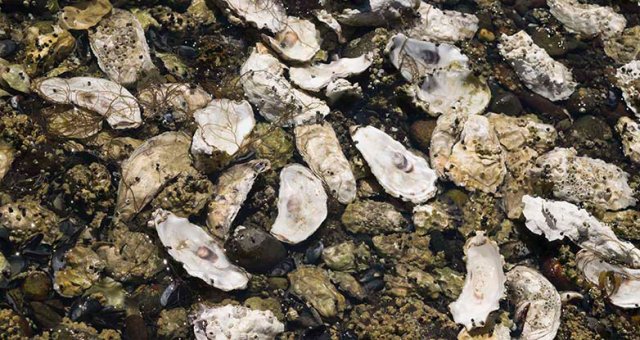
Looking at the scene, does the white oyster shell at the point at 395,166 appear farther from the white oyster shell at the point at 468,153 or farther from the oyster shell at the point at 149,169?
the oyster shell at the point at 149,169

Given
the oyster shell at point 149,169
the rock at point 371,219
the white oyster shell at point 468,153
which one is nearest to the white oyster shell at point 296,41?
the oyster shell at point 149,169

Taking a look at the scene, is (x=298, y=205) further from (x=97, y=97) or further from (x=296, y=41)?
(x=97, y=97)

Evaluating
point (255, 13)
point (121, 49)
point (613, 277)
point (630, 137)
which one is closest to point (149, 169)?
point (121, 49)

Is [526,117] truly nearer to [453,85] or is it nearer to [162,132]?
[453,85]

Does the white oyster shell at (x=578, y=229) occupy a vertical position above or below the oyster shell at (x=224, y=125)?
below

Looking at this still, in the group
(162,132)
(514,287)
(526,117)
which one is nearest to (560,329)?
(514,287)
